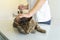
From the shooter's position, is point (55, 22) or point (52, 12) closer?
point (55, 22)

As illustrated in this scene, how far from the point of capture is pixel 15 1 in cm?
222

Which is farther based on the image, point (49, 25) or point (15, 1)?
point (15, 1)

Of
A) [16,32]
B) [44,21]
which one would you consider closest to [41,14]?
[44,21]

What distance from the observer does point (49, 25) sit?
118 cm

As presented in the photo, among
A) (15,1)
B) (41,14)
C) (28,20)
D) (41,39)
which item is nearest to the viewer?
(41,39)

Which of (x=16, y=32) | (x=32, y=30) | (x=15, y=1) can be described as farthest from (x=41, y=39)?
(x=15, y=1)

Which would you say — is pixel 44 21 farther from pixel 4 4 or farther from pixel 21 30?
pixel 4 4

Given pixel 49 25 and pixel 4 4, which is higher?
pixel 4 4

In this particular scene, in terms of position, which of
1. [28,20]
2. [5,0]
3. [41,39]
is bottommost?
→ [41,39]

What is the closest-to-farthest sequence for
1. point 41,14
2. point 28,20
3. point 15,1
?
point 28,20 < point 41,14 < point 15,1

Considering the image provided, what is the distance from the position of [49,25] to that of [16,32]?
0.34 m

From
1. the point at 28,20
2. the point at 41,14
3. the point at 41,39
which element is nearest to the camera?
the point at 41,39

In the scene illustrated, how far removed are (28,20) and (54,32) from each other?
240mm

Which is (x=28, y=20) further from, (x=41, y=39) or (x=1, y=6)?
(x=1, y=6)
